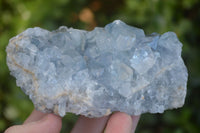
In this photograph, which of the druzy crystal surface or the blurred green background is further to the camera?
the blurred green background

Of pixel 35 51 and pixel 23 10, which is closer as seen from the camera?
pixel 35 51

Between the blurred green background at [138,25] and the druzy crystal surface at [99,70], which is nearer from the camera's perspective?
the druzy crystal surface at [99,70]

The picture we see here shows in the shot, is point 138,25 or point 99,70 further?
point 138,25

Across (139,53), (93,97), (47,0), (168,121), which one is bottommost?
(168,121)

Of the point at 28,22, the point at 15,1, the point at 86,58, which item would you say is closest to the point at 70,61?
the point at 86,58

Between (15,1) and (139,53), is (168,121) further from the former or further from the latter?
(15,1)
